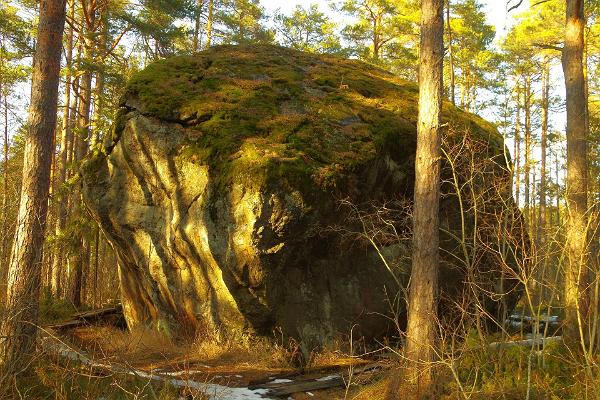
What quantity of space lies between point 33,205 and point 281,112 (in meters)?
5.08

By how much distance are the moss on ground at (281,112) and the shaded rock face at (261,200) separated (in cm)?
3

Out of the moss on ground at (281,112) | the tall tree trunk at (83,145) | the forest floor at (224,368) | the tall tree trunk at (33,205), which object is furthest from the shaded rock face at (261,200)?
the tall tree trunk at (83,145)

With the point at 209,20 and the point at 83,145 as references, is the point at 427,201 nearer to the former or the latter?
the point at 83,145

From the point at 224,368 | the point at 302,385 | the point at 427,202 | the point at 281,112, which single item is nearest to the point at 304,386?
the point at 302,385

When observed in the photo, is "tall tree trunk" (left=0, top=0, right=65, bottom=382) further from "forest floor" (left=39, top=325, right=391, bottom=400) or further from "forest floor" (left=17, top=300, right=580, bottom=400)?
"forest floor" (left=39, top=325, right=391, bottom=400)

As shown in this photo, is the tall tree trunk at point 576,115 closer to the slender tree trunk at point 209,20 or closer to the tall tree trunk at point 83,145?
the tall tree trunk at point 83,145

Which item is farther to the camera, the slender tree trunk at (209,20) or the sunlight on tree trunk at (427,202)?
the slender tree trunk at (209,20)

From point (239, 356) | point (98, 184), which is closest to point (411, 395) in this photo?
point (239, 356)

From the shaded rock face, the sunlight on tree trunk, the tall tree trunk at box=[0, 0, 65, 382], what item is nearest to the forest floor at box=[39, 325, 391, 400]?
the shaded rock face

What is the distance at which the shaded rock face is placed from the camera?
802 cm

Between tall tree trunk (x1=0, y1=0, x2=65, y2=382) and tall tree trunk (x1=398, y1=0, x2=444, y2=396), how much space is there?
444 cm

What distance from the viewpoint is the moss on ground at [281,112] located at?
8.59m

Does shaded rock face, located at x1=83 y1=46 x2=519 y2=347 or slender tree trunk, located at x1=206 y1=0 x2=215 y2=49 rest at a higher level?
slender tree trunk, located at x1=206 y1=0 x2=215 y2=49

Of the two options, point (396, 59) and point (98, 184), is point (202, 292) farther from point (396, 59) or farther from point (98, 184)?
point (396, 59)
